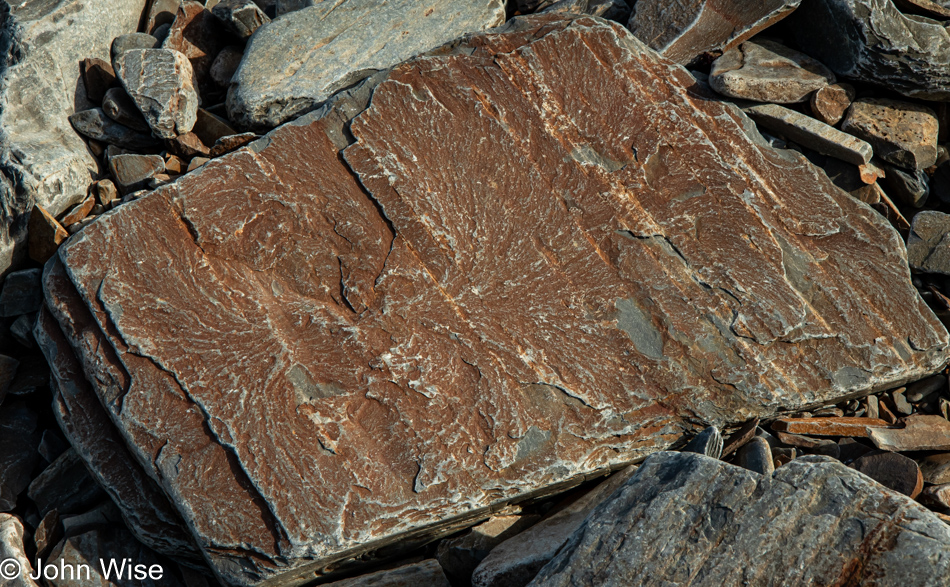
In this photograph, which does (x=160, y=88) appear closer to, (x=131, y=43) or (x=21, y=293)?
(x=131, y=43)

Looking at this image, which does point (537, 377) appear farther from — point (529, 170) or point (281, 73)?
point (281, 73)

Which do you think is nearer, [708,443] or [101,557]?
[708,443]

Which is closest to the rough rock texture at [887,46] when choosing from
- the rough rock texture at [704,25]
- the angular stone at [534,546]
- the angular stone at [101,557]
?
the rough rock texture at [704,25]

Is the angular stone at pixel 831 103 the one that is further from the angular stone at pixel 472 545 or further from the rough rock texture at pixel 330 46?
the angular stone at pixel 472 545

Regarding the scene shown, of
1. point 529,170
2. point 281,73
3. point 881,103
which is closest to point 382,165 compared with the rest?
point 529,170

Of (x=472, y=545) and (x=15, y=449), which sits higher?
(x=15, y=449)

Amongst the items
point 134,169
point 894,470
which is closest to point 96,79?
point 134,169

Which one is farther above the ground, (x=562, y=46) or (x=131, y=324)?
(x=562, y=46)
